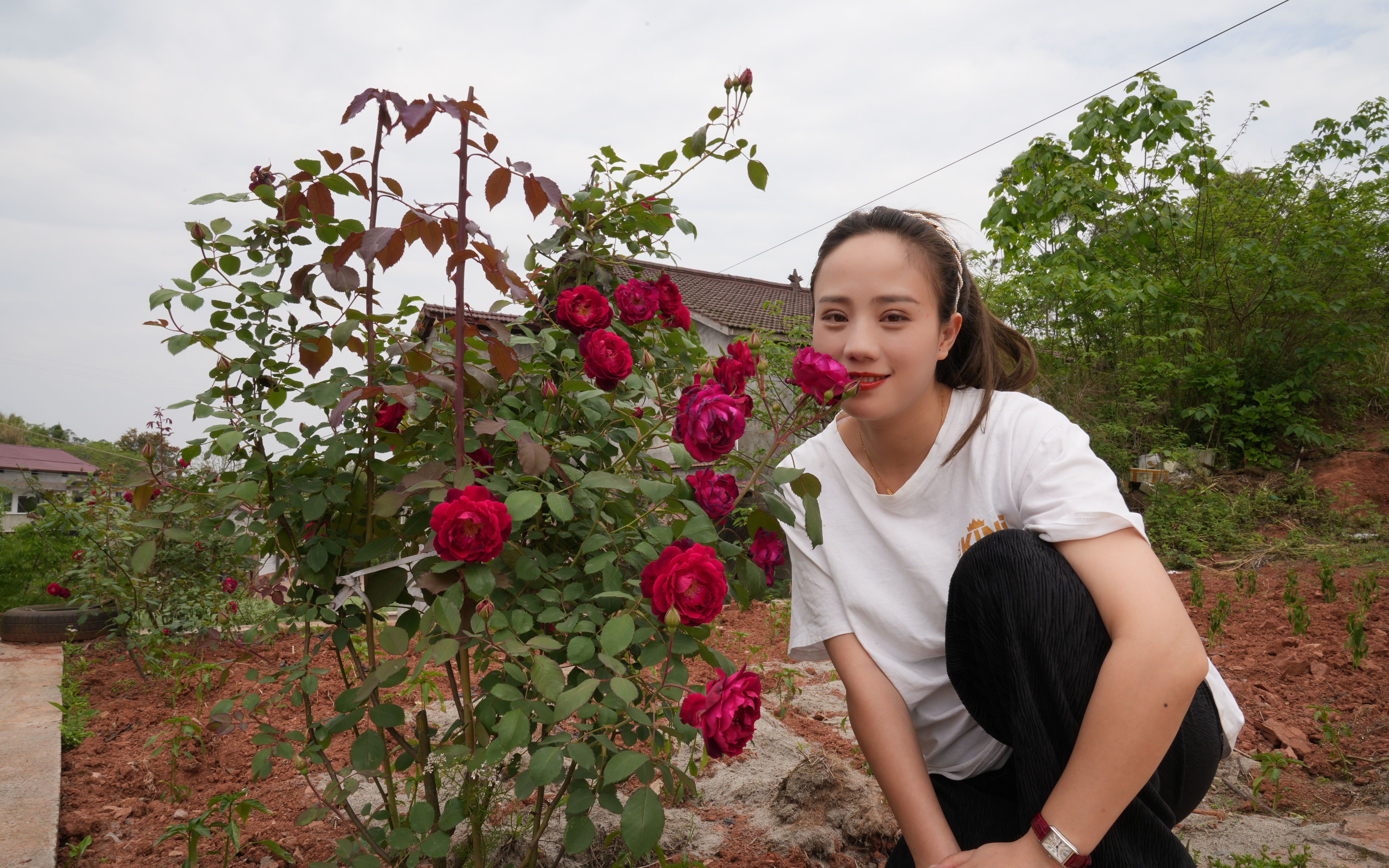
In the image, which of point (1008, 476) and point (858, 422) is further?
point (858, 422)

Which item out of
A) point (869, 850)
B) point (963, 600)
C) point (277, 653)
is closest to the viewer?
point (963, 600)

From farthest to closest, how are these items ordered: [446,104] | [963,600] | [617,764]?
[963,600] → [446,104] → [617,764]

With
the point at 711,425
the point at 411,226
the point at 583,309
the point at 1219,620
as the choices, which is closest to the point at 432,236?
the point at 411,226

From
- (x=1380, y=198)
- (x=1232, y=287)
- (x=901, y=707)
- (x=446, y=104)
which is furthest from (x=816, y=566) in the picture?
(x=1380, y=198)

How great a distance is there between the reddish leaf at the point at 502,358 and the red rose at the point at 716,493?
0.32m

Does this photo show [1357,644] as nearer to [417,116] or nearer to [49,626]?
[417,116]

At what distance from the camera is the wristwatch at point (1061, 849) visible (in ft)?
3.51

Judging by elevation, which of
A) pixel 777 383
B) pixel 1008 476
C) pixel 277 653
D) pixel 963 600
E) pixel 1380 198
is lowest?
pixel 277 653

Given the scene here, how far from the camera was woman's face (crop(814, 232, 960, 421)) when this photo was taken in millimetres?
1349

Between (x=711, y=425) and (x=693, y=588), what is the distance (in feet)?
0.75

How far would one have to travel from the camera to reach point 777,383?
339 inches

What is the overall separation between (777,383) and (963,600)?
7.41 metres

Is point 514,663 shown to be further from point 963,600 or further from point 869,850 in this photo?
point 869,850

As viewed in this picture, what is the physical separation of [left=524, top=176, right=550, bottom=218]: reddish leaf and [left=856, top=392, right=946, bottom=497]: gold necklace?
733 millimetres
